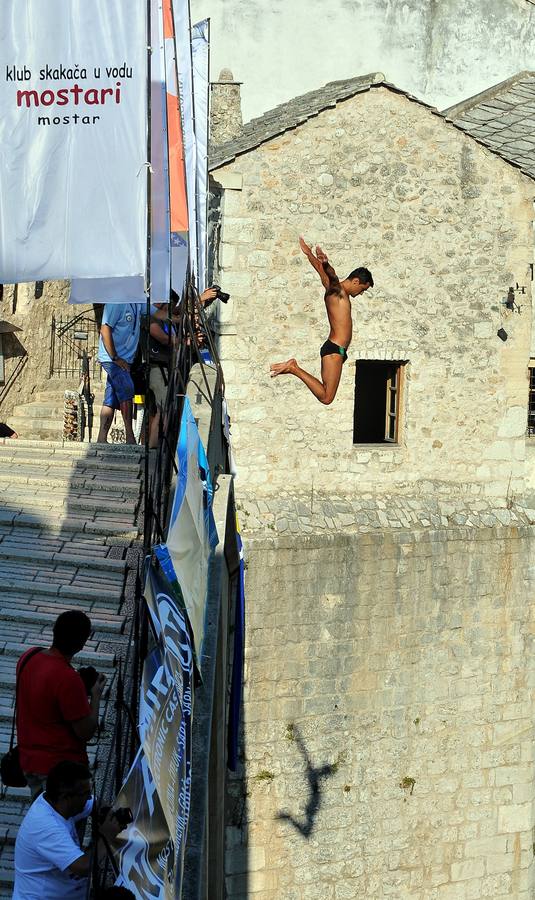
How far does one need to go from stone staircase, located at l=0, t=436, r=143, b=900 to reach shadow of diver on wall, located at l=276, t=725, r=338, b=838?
5059 mm

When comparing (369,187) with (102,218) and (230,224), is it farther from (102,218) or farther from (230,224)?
(102,218)

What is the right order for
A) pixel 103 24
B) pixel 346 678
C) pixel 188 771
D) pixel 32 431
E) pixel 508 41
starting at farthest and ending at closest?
pixel 508 41 → pixel 346 678 → pixel 32 431 → pixel 103 24 → pixel 188 771

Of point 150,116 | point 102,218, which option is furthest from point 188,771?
point 150,116

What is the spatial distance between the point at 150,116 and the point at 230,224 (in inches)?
253

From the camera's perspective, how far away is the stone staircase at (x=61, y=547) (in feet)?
19.7

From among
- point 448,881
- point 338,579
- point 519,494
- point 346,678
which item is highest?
point 519,494

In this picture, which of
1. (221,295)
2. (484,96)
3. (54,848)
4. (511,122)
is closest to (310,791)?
(221,295)

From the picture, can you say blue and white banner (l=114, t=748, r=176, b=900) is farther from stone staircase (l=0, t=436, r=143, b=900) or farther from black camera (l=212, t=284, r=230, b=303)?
black camera (l=212, t=284, r=230, b=303)

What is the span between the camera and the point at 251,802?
12.0 m

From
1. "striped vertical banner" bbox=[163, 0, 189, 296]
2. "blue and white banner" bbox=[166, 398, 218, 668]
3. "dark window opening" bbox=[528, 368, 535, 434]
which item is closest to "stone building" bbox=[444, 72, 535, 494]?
"dark window opening" bbox=[528, 368, 535, 434]

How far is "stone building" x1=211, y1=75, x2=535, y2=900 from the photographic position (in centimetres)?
1212

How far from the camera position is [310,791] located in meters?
12.2

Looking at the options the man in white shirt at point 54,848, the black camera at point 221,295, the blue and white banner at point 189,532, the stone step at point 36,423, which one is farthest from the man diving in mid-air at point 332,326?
the man in white shirt at point 54,848

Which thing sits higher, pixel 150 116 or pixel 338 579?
pixel 150 116
